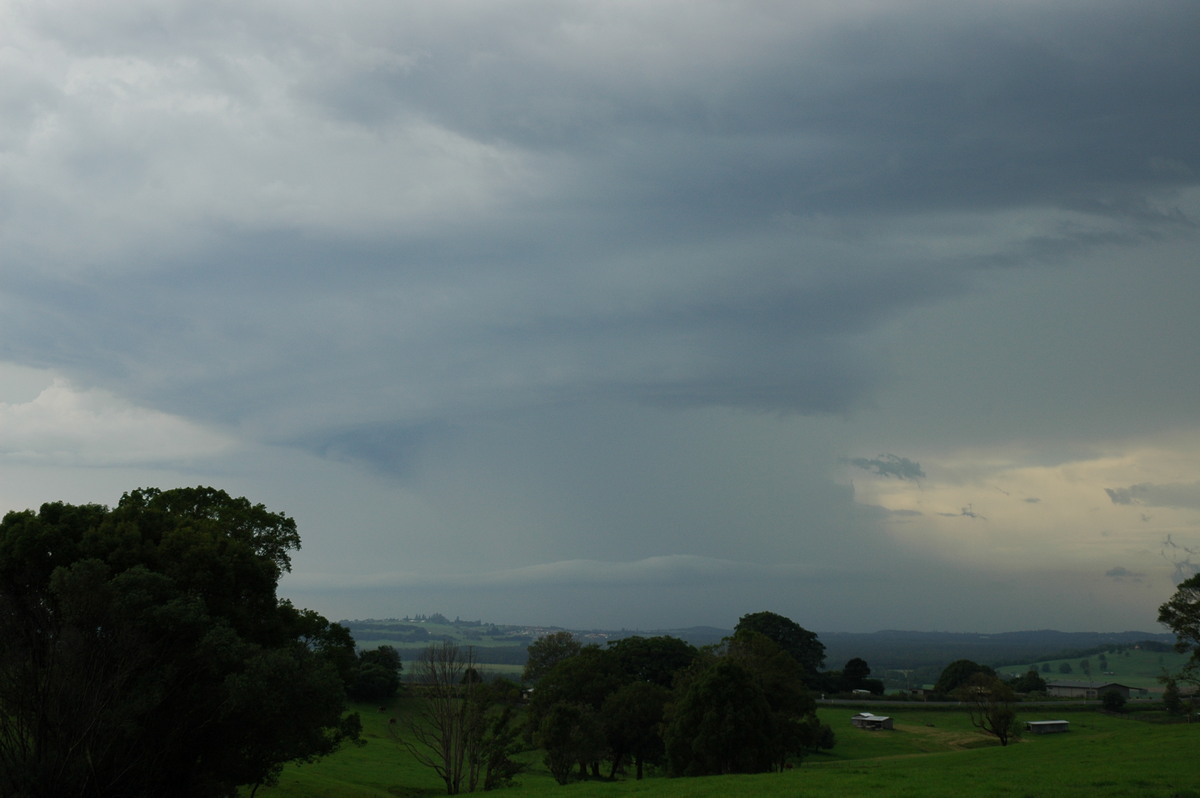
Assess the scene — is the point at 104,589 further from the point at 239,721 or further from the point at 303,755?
the point at 303,755

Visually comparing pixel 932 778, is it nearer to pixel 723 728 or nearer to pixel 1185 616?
pixel 723 728

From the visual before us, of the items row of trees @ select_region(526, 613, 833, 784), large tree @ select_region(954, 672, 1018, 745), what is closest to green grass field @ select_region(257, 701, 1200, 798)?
row of trees @ select_region(526, 613, 833, 784)

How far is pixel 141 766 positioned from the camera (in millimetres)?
26328

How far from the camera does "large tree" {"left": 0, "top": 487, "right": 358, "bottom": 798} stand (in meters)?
23.5

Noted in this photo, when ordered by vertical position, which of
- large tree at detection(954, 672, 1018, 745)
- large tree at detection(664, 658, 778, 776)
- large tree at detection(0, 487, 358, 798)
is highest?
large tree at detection(0, 487, 358, 798)

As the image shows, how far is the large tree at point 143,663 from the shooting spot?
2353 centimetres

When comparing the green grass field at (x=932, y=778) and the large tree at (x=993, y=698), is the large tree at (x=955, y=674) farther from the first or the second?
the green grass field at (x=932, y=778)

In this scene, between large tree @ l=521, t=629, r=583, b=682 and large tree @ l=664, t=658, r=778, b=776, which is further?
large tree @ l=521, t=629, r=583, b=682

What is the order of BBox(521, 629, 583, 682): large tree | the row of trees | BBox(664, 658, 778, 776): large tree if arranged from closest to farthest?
BBox(664, 658, 778, 776): large tree
the row of trees
BBox(521, 629, 583, 682): large tree

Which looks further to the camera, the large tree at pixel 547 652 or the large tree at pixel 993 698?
the large tree at pixel 547 652

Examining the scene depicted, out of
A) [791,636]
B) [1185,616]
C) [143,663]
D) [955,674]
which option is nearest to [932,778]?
[143,663]

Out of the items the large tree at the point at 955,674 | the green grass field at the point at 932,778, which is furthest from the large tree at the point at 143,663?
the large tree at the point at 955,674

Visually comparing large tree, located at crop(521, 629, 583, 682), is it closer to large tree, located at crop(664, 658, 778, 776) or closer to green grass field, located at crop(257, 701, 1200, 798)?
green grass field, located at crop(257, 701, 1200, 798)

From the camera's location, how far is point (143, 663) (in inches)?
995
